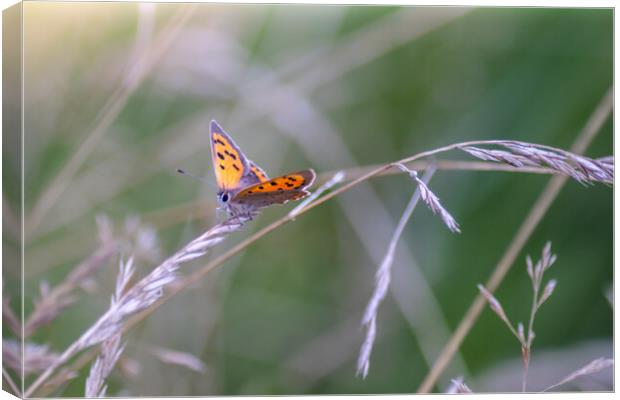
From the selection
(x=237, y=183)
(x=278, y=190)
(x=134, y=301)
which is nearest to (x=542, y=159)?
(x=278, y=190)

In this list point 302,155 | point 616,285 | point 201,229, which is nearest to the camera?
point 616,285

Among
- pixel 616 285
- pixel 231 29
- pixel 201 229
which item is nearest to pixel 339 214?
pixel 201 229

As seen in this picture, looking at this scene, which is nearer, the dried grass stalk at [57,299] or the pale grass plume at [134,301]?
the pale grass plume at [134,301]

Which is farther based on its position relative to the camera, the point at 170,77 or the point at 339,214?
the point at 339,214

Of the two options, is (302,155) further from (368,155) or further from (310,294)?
(310,294)

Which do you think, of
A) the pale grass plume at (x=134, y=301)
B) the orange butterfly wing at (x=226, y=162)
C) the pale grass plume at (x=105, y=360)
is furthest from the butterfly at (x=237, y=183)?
the pale grass plume at (x=105, y=360)

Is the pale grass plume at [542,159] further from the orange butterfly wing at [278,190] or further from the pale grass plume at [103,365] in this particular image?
the pale grass plume at [103,365]

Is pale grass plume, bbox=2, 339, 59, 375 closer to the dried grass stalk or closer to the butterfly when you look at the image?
the dried grass stalk
